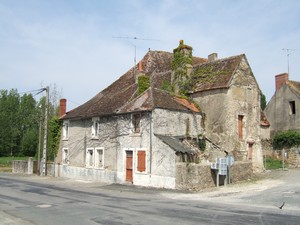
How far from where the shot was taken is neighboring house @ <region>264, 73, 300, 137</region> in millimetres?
35844

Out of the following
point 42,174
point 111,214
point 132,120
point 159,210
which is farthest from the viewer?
point 42,174

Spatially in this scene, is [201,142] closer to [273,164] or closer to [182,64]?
[182,64]

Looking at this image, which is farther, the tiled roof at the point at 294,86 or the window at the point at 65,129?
the tiled roof at the point at 294,86

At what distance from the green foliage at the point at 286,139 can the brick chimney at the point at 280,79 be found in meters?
5.56

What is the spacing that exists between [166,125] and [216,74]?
6.77 m

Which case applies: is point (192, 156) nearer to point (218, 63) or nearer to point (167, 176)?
point (167, 176)

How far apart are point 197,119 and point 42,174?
1656 centimetres

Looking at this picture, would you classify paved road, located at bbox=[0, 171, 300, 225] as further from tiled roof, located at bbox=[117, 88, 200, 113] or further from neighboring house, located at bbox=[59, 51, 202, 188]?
tiled roof, located at bbox=[117, 88, 200, 113]

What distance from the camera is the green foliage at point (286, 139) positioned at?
3438cm

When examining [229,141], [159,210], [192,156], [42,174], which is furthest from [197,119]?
[42,174]

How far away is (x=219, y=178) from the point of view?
21484 millimetres

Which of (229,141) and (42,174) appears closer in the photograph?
(229,141)

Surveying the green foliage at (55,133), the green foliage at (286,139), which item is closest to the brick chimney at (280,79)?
the green foliage at (286,139)

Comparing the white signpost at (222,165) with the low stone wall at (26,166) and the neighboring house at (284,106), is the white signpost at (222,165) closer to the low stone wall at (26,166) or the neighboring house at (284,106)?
the neighboring house at (284,106)
